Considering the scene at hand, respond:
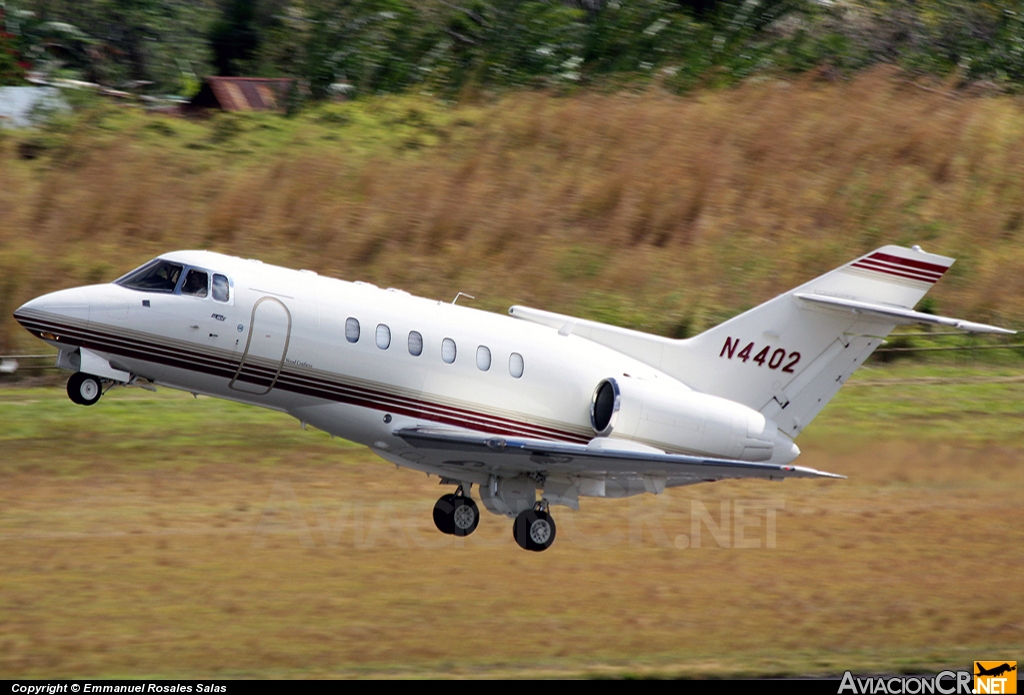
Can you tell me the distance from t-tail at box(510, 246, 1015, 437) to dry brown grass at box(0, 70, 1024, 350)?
9.50 meters

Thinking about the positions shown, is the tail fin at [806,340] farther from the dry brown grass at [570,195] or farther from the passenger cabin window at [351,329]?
the dry brown grass at [570,195]

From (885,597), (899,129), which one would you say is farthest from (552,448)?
(899,129)

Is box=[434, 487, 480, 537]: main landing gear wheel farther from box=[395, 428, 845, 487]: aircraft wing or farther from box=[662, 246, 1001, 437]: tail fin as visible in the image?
box=[662, 246, 1001, 437]: tail fin

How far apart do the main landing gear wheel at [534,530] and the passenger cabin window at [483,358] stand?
2260 millimetres

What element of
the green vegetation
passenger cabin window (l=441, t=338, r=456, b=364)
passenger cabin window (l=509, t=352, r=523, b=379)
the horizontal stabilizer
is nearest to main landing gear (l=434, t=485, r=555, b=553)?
passenger cabin window (l=509, t=352, r=523, b=379)

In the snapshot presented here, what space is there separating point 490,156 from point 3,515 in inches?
756

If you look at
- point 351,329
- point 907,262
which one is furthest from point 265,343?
point 907,262

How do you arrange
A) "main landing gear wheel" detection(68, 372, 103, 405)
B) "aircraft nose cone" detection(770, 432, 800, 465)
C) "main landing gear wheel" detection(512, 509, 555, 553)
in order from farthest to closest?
"aircraft nose cone" detection(770, 432, 800, 465)
"main landing gear wheel" detection(512, 509, 555, 553)
"main landing gear wheel" detection(68, 372, 103, 405)

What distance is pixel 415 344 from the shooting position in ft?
52.3

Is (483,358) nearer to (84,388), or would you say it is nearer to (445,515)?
(445,515)

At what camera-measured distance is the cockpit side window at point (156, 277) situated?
15039mm

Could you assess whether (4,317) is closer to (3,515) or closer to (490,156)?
(3,515)

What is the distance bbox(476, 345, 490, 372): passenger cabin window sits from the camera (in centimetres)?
1638

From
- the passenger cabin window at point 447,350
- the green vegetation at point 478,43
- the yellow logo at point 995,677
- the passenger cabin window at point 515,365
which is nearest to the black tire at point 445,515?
the passenger cabin window at point 515,365
